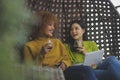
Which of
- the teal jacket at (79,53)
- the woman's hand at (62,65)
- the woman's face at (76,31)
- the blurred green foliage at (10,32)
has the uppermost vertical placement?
the blurred green foliage at (10,32)

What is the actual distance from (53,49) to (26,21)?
1839 mm

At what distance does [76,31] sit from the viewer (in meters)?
2.26

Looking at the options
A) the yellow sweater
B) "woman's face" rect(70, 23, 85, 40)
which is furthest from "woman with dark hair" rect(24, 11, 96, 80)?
"woman's face" rect(70, 23, 85, 40)

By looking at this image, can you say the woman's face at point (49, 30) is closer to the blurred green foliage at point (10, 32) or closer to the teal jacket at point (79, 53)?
the teal jacket at point (79, 53)

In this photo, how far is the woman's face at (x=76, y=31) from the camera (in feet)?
7.38

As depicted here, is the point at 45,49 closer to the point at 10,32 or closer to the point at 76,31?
the point at 76,31

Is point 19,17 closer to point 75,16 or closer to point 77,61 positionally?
point 77,61

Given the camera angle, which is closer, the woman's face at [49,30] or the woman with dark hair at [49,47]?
the woman with dark hair at [49,47]

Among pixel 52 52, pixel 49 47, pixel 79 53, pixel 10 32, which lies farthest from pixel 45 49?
pixel 10 32

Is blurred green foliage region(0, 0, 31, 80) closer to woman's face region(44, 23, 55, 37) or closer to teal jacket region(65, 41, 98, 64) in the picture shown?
woman's face region(44, 23, 55, 37)

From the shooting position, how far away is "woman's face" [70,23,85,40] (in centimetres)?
225

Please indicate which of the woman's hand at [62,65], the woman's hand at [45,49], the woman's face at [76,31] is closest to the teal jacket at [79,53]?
the woman's face at [76,31]

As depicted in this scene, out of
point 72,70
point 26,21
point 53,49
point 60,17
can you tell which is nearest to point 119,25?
point 60,17

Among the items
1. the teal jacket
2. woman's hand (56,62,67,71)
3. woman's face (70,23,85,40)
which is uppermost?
woman's face (70,23,85,40)
